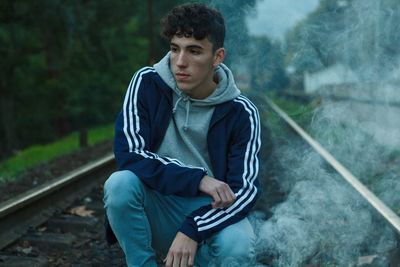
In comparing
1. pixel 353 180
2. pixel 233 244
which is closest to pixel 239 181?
pixel 233 244

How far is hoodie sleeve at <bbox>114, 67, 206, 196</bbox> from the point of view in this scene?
2.67 meters

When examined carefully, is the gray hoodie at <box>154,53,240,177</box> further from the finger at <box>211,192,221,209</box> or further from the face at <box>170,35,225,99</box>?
the finger at <box>211,192,221,209</box>

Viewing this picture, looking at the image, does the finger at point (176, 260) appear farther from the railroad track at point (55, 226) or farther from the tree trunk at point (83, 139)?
the tree trunk at point (83, 139)

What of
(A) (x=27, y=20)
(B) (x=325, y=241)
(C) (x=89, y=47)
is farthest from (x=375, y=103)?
(C) (x=89, y=47)

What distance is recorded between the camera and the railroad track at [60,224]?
3.83m

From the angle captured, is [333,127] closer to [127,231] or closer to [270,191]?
[270,191]

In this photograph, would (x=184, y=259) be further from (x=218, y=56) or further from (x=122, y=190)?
(x=218, y=56)

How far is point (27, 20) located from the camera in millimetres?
18406

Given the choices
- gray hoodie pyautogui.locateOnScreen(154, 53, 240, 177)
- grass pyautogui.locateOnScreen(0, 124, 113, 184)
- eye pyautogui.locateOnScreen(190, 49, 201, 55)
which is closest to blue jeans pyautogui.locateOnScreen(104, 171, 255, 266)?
gray hoodie pyautogui.locateOnScreen(154, 53, 240, 177)

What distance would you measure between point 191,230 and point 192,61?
→ 0.75 meters

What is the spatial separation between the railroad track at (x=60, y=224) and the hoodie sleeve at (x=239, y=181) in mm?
1206

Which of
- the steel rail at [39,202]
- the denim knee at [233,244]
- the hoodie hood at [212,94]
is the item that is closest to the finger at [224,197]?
the denim knee at [233,244]

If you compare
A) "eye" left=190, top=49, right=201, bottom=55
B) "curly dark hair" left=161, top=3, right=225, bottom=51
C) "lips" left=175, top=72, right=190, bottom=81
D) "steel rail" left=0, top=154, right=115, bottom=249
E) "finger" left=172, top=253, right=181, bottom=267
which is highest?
"curly dark hair" left=161, top=3, right=225, bottom=51

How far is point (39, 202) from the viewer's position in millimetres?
4918
